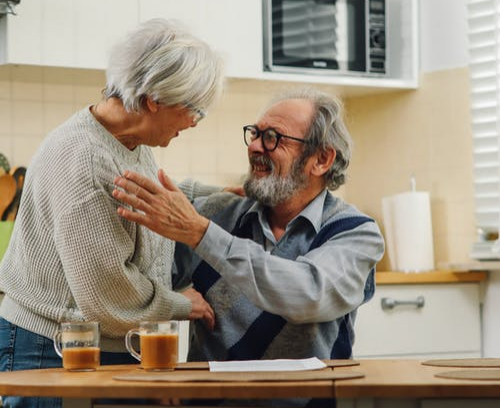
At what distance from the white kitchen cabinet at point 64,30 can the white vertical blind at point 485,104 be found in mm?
1241

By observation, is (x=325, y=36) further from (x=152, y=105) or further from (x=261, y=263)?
(x=261, y=263)

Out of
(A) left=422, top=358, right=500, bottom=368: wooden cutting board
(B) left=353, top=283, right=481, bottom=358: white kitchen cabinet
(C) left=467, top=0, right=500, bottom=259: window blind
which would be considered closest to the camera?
(A) left=422, top=358, right=500, bottom=368: wooden cutting board

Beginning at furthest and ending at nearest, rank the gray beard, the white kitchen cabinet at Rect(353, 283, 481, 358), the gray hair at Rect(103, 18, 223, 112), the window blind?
the window blind → the white kitchen cabinet at Rect(353, 283, 481, 358) → the gray beard → the gray hair at Rect(103, 18, 223, 112)

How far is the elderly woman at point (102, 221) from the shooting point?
6.72 feet

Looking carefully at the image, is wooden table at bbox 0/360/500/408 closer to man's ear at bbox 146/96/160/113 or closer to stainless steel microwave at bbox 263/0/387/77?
man's ear at bbox 146/96/160/113

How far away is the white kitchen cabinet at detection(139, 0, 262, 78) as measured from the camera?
144 inches

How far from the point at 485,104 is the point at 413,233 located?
545mm

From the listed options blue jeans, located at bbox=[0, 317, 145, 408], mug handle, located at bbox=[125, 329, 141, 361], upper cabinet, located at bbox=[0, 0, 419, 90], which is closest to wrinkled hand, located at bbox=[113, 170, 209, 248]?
mug handle, located at bbox=[125, 329, 141, 361]

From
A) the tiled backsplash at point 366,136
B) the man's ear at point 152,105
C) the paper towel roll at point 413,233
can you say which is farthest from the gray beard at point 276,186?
the paper towel roll at point 413,233

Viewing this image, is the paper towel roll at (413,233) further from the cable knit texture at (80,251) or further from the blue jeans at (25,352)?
the blue jeans at (25,352)

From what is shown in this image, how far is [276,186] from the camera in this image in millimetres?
2400

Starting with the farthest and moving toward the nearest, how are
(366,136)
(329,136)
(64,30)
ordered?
(366,136) < (64,30) < (329,136)

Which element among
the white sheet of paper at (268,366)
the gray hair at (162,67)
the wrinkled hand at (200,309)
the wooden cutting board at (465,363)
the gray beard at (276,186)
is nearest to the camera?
the white sheet of paper at (268,366)

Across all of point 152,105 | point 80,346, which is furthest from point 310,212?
point 80,346
